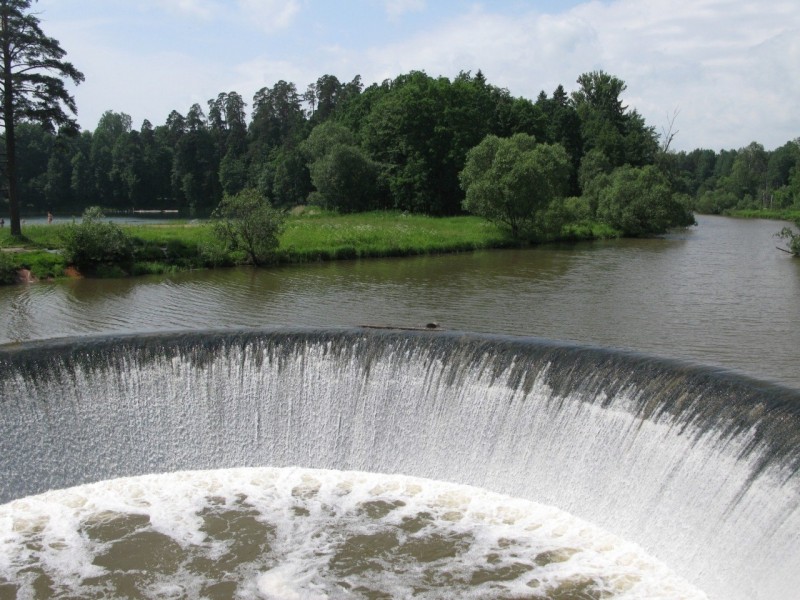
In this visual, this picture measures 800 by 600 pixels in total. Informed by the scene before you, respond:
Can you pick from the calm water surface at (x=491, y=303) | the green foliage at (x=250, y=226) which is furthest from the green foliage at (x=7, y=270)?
the green foliage at (x=250, y=226)

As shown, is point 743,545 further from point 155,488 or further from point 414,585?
point 155,488

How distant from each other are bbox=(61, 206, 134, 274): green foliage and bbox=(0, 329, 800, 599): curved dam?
44.1 ft

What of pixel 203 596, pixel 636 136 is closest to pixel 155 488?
pixel 203 596

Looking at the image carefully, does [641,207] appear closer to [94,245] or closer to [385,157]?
[385,157]

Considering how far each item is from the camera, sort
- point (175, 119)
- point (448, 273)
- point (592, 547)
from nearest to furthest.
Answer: point (592, 547)
point (448, 273)
point (175, 119)

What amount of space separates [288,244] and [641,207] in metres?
26.0

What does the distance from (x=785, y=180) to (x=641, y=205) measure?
228 ft

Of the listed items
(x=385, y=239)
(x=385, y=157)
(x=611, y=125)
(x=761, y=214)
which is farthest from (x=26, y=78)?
(x=761, y=214)

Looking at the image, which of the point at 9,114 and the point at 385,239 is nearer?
the point at 9,114

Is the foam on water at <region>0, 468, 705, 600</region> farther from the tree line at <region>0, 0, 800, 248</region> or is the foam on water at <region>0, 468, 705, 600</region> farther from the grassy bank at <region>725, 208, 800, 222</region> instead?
the grassy bank at <region>725, 208, 800, 222</region>

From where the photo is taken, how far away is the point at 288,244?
1227 inches

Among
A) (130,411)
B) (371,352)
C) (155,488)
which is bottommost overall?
(155,488)

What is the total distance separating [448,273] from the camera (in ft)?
89.8

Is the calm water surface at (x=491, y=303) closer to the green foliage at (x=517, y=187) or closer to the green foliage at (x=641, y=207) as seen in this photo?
the green foliage at (x=517, y=187)
